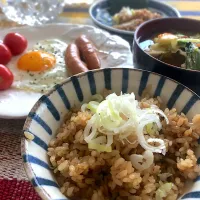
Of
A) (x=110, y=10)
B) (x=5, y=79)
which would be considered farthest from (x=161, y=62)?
(x=110, y=10)

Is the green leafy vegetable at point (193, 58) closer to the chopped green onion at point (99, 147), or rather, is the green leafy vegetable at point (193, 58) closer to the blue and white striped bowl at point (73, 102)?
the blue and white striped bowl at point (73, 102)

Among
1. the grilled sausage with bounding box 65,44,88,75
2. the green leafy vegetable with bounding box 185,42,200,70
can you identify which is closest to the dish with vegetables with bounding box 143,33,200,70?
the green leafy vegetable with bounding box 185,42,200,70

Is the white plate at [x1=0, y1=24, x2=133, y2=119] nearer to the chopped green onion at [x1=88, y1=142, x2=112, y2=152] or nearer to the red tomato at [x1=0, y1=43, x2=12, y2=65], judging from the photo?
the red tomato at [x1=0, y1=43, x2=12, y2=65]

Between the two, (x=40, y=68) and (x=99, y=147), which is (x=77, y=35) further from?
(x=99, y=147)

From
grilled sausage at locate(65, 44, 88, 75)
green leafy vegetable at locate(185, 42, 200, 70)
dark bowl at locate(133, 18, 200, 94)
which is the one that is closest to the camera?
dark bowl at locate(133, 18, 200, 94)

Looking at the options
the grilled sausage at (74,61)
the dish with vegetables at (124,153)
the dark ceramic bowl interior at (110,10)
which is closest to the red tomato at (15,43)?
the grilled sausage at (74,61)

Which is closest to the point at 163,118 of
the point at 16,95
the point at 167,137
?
the point at 167,137
